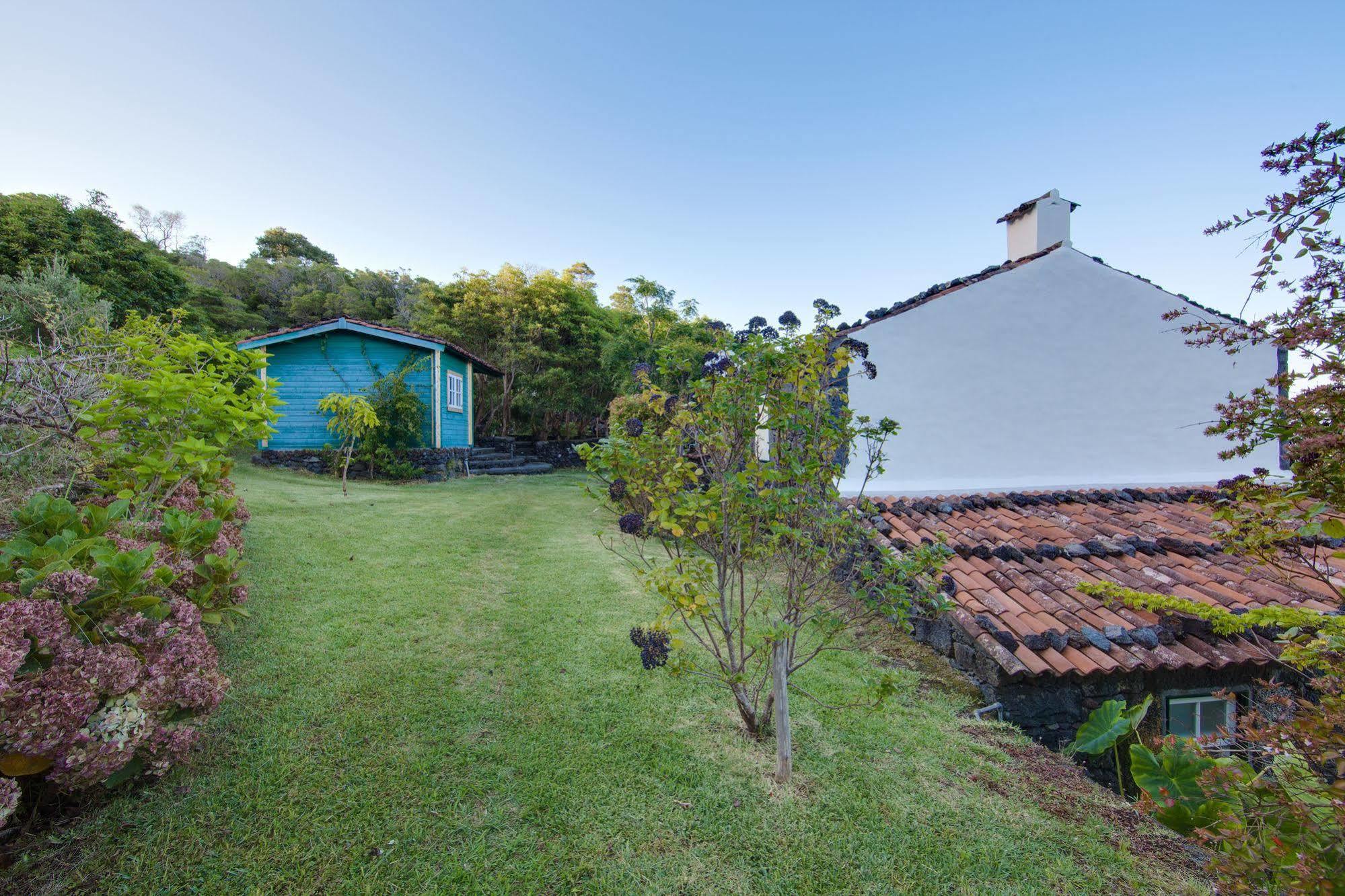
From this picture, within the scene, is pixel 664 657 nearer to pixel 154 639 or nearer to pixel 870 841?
pixel 870 841

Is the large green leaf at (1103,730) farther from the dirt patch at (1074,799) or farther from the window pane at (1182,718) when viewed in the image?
the window pane at (1182,718)

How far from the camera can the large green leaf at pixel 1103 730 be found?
285 centimetres

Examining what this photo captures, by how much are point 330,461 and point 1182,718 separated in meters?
16.2

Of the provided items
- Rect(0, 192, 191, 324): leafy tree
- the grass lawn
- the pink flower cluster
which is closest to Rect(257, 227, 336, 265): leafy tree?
Rect(0, 192, 191, 324): leafy tree

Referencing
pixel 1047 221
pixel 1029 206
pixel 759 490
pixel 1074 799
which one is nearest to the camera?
pixel 759 490

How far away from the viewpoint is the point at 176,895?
1728mm

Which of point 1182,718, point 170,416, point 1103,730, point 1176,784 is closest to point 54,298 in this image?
point 170,416

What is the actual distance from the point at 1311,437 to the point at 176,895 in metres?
4.20

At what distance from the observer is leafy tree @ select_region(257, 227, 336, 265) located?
32.8 m

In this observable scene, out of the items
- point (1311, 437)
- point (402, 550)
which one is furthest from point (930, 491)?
point (402, 550)

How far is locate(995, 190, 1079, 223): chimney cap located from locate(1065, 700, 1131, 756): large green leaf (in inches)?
303

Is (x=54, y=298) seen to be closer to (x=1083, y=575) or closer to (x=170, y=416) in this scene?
(x=170, y=416)

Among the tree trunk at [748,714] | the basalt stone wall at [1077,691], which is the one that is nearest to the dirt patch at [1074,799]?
the basalt stone wall at [1077,691]

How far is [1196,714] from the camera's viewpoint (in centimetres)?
438
